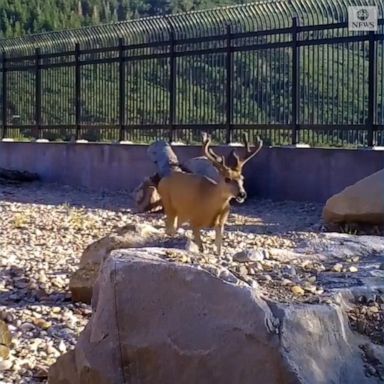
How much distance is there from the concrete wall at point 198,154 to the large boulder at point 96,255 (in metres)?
6.29

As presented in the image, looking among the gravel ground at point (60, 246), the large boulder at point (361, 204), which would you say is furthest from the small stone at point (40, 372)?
the large boulder at point (361, 204)

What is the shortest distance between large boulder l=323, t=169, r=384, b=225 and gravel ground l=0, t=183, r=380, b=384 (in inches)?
14.6

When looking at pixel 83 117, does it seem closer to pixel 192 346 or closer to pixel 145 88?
pixel 145 88

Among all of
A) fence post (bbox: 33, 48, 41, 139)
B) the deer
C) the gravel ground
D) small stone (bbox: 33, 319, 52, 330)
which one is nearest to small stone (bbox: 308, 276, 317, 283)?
the gravel ground

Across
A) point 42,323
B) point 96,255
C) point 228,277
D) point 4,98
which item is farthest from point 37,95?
point 228,277

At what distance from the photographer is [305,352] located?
4008 millimetres

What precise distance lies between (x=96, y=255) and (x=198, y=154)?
350 inches

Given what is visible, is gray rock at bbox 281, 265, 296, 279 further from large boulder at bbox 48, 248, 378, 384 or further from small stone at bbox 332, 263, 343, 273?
large boulder at bbox 48, 248, 378, 384

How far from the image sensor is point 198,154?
53.0 feet

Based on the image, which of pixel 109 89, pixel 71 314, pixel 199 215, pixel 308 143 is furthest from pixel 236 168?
pixel 109 89

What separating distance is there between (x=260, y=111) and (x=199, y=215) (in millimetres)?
5950

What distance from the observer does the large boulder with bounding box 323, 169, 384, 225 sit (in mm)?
10961

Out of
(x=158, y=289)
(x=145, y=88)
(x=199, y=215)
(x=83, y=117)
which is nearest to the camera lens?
(x=158, y=289)

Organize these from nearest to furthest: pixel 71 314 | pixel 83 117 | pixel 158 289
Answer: pixel 158 289 → pixel 71 314 → pixel 83 117
